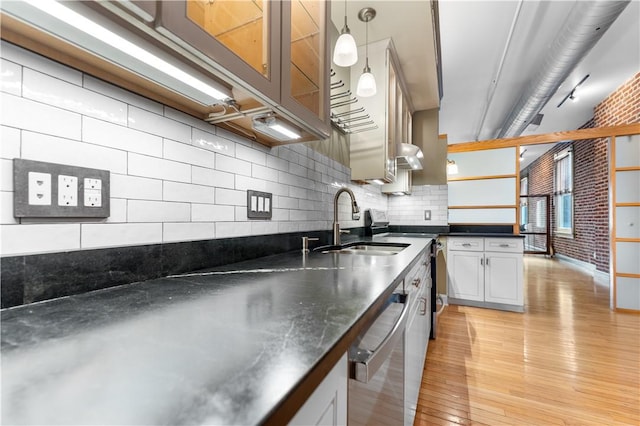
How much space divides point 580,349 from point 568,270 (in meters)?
4.47

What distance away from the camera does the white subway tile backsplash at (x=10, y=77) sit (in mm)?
609

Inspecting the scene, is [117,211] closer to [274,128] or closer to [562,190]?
[274,128]

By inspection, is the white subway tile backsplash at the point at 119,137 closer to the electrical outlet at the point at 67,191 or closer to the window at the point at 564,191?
the electrical outlet at the point at 67,191

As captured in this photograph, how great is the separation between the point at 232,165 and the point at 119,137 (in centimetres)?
47

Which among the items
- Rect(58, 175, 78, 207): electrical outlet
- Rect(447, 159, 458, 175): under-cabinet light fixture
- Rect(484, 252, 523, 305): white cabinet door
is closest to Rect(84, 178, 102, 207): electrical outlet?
Rect(58, 175, 78, 207): electrical outlet

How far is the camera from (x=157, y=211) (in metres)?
0.91

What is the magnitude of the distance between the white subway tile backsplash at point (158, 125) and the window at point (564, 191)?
826 centimetres

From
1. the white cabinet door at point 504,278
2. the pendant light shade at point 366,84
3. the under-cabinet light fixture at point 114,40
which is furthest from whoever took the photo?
the white cabinet door at point 504,278

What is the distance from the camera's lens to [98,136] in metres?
0.77

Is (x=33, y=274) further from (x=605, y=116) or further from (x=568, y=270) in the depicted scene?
(x=568, y=270)

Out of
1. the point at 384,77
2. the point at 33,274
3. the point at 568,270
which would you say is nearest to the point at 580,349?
the point at 384,77

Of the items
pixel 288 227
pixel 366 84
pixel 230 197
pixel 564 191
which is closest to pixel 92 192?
pixel 230 197

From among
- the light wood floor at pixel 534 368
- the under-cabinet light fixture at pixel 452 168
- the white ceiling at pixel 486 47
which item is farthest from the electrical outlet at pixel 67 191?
the under-cabinet light fixture at pixel 452 168

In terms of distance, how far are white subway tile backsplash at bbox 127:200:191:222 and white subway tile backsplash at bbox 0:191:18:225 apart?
0.79ft
